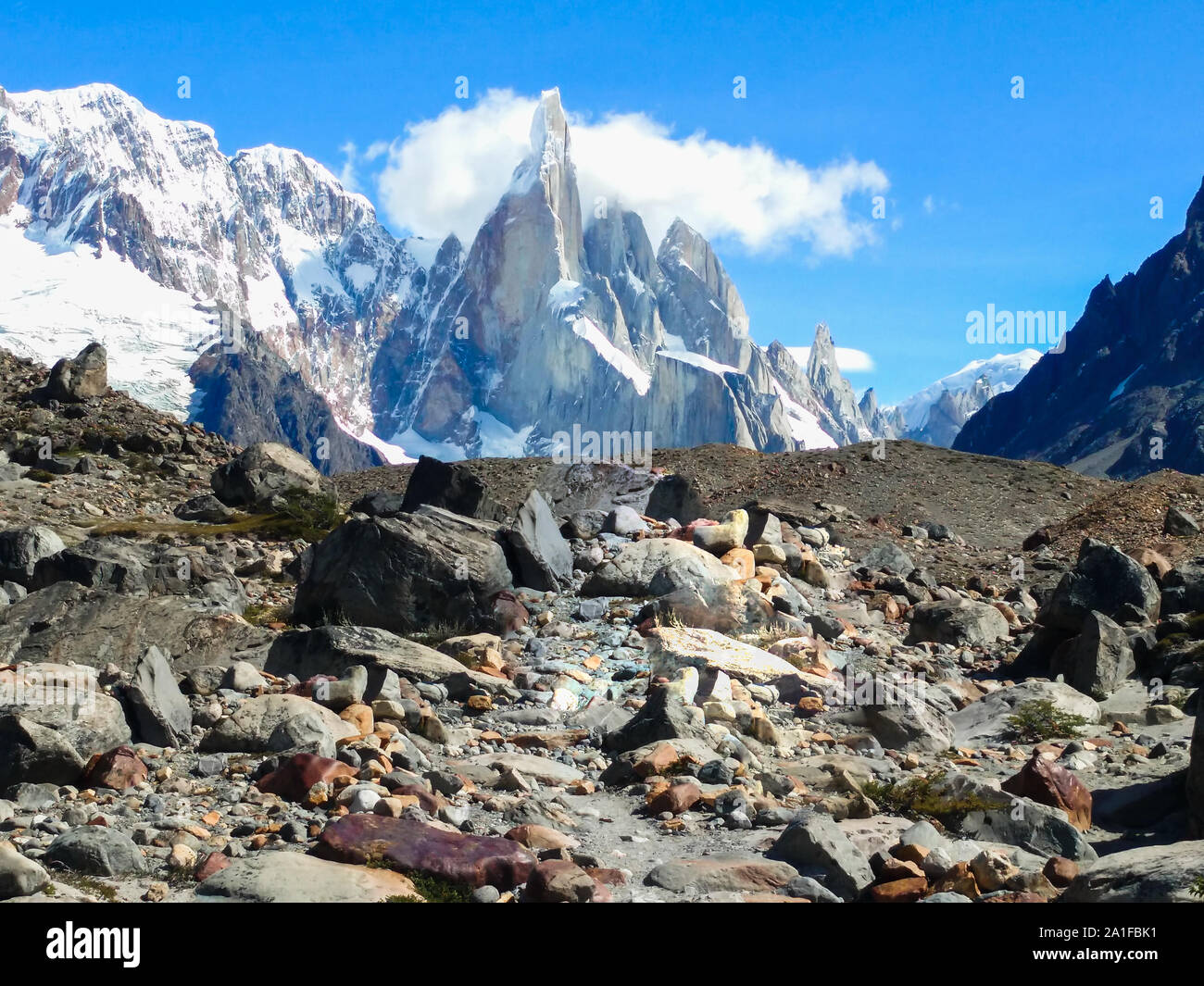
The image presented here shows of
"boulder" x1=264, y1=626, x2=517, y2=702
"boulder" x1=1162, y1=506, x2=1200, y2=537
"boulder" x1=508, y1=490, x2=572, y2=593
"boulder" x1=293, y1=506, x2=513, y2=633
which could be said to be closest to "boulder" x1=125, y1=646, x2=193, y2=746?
"boulder" x1=264, y1=626, x2=517, y2=702

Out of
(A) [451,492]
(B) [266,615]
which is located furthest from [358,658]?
(A) [451,492]

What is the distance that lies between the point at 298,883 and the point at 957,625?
47.5ft

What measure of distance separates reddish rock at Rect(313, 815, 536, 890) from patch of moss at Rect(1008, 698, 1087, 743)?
23.8 feet

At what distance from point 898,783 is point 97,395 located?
42352mm

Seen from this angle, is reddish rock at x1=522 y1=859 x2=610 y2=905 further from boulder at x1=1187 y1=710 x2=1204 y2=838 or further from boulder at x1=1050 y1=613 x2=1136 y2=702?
boulder at x1=1050 y1=613 x2=1136 y2=702

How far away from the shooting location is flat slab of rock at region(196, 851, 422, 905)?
237 inches

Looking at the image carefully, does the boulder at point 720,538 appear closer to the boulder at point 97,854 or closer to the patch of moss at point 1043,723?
the patch of moss at point 1043,723

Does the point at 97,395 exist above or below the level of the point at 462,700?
above

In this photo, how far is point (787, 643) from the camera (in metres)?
15.0

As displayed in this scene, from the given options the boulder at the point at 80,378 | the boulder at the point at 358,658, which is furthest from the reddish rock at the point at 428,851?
the boulder at the point at 80,378

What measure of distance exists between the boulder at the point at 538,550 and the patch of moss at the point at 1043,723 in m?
8.02

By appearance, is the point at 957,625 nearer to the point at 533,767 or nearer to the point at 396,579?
the point at 396,579
